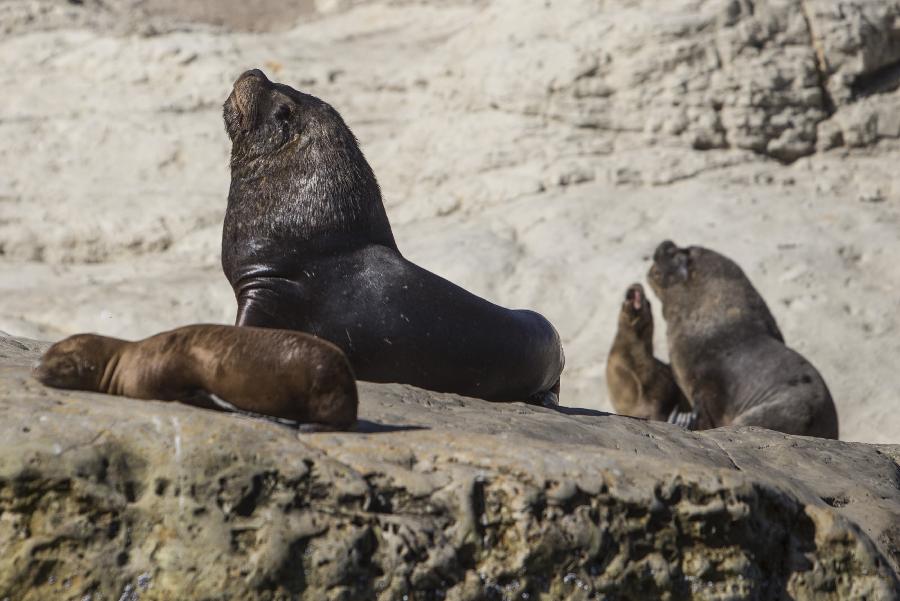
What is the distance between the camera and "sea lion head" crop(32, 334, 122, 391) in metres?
4.61

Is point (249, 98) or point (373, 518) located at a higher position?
point (249, 98)

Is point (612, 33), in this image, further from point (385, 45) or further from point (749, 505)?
point (749, 505)

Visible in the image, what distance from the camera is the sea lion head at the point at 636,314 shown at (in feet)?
39.1

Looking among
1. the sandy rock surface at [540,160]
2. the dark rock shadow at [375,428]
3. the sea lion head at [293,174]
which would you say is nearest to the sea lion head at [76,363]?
the dark rock shadow at [375,428]

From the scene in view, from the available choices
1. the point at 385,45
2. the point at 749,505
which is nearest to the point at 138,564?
the point at 749,505

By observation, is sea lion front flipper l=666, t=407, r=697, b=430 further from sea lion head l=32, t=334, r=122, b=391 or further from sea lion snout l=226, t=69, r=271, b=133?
sea lion head l=32, t=334, r=122, b=391

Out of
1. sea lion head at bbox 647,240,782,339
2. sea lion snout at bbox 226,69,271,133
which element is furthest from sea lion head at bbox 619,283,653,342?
sea lion snout at bbox 226,69,271,133

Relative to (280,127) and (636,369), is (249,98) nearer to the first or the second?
(280,127)

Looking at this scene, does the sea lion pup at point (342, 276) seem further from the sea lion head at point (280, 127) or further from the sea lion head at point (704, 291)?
the sea lion head at point (704, 291)

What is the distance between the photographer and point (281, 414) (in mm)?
4418

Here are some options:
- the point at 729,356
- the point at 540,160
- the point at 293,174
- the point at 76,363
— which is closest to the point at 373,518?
the point at 76,363

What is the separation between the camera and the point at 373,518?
3936mm

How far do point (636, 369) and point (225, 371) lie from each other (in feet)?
25.8

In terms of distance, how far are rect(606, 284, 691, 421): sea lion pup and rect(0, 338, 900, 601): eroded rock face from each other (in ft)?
23.5
